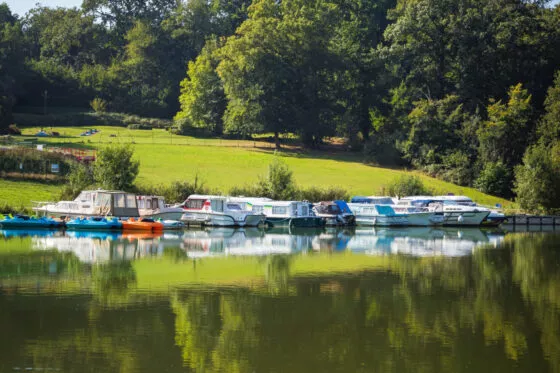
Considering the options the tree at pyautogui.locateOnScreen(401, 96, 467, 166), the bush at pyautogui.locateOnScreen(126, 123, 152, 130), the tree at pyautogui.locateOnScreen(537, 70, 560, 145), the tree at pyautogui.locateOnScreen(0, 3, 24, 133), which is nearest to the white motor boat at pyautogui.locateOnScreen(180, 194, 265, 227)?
the tree at pyautogui.locateOnScreen(401, 96, 467, 166)

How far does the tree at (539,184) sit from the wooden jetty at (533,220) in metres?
3.63

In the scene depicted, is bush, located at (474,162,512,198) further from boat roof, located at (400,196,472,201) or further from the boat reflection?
the boat reflection

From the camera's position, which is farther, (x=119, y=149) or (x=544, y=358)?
(x=119, y=149)

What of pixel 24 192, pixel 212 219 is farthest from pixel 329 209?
pixel 24 192

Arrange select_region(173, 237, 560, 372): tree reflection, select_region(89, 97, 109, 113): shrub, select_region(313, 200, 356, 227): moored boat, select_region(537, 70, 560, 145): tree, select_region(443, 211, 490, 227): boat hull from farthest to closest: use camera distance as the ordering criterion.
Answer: select_region(89, 97, 109, 113): shrub
select_region(537, 70, 560, 145): tree
select_region(443, 211, 490, 227): boat hull
select_region(313, 200, 356, 227): moored boat
select_region(173, 237, 560, 372): tree reflection

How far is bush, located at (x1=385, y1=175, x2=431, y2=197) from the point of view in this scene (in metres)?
77.2

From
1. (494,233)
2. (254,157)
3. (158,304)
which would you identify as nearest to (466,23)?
(254,157)

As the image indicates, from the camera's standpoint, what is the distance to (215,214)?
61.2 m

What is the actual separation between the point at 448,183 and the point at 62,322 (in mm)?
67368

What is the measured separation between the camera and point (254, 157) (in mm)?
91125

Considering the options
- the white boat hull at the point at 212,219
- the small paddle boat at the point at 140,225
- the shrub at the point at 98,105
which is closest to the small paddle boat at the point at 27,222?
the small paddle boat at the point at 140,225

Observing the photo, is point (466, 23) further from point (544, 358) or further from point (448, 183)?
point (544, 358)

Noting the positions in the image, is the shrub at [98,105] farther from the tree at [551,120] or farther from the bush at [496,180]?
the tree at [551,120]

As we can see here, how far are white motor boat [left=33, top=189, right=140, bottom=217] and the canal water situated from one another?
31.8 feet
